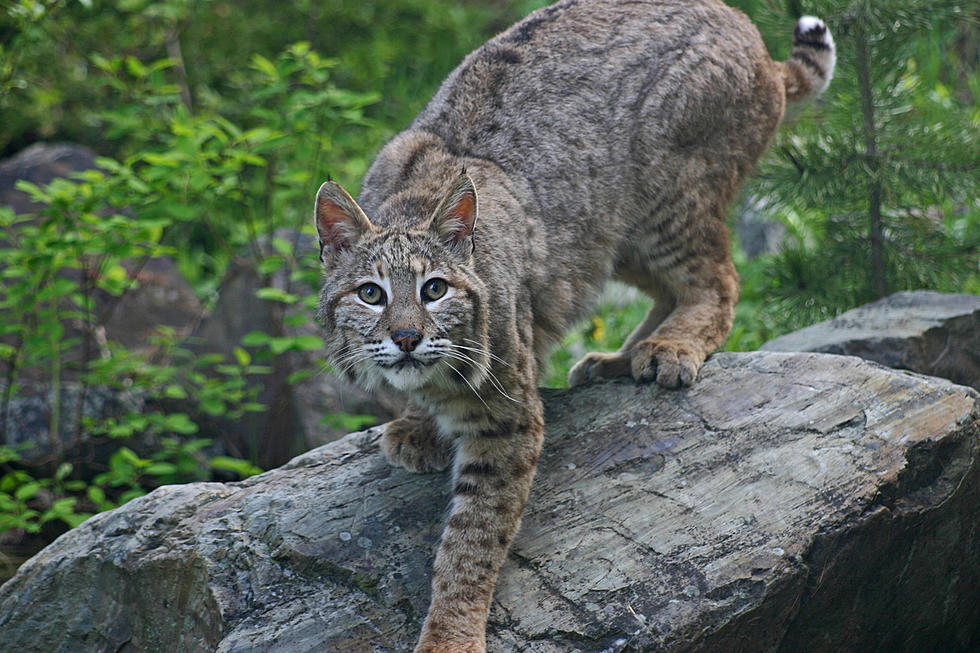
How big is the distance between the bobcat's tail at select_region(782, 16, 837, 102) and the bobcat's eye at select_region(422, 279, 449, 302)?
269 cm

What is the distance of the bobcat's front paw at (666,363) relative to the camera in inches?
167

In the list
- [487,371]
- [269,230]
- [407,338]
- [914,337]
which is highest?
[269,230]

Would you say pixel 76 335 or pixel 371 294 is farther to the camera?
pixel 76 335

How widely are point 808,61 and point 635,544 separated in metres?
3.13

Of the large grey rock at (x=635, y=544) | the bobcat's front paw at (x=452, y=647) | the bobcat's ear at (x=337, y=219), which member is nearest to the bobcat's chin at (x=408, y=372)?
the bobcat's ear at (x=337, y=219)

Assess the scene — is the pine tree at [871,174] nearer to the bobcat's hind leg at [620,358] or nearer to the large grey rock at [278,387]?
the bobcat's hind leg at [620,358]

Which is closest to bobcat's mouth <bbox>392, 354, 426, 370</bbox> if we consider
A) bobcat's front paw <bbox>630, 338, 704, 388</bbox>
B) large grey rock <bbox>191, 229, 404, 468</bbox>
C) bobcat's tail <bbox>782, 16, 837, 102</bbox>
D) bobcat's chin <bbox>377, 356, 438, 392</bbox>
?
bobcat's chin <bbox>377, 356, 438, 392</bbox>

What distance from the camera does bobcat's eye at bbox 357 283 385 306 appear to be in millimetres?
3443

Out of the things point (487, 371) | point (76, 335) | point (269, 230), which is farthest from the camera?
point (76, 335)

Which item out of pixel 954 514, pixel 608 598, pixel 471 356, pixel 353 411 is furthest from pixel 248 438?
pixel 954 514

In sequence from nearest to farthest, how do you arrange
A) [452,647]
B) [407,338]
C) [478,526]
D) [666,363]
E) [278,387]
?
[452,647]
[407,338]
[478,526]
[666,363]
[278,387]

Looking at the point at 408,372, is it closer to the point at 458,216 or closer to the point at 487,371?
the point at 487,371

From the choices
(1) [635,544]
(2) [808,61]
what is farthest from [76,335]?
(2) [808,61]

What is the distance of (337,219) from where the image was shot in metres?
3.62
